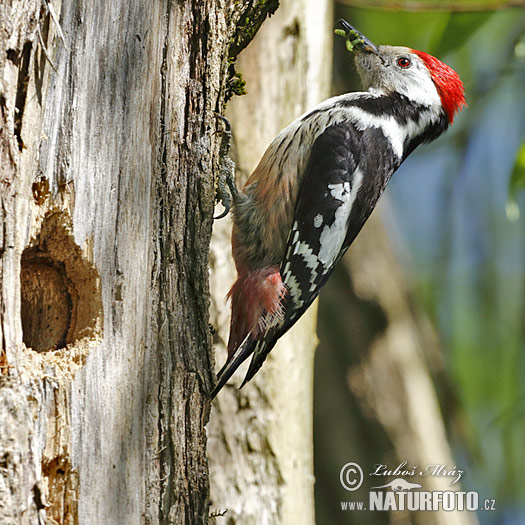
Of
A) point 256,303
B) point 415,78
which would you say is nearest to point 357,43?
point 415,78

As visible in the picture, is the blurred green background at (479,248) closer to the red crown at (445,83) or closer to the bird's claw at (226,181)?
the red crown at (445,83)

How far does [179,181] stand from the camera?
5.51 feet

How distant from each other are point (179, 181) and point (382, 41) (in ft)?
9.95

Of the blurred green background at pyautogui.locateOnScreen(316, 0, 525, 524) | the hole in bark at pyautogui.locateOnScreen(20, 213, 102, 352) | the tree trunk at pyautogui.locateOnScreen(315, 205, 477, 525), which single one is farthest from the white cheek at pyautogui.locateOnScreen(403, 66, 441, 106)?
the hole in bark at pyautogui.locateOnScreen(20, 213, 102, 352)

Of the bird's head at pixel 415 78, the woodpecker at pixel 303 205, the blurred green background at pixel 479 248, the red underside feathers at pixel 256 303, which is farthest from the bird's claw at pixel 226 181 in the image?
the blurred green background at pixel 479 248

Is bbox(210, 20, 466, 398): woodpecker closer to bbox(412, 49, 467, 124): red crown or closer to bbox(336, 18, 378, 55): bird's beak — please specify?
bbox(412, 49, 467, 124): red crown

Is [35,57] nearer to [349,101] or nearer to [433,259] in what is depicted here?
[349,101]

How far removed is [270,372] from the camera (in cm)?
272

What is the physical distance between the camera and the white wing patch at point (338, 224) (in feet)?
7.66

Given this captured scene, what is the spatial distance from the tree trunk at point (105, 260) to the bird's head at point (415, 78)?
3.65 feet

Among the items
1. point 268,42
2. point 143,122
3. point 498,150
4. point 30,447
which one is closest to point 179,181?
point 143,122

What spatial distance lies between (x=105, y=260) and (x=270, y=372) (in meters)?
1.39

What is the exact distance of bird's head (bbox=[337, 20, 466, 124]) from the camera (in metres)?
2.68

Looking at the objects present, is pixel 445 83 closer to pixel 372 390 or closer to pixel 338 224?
pixel 338 224
